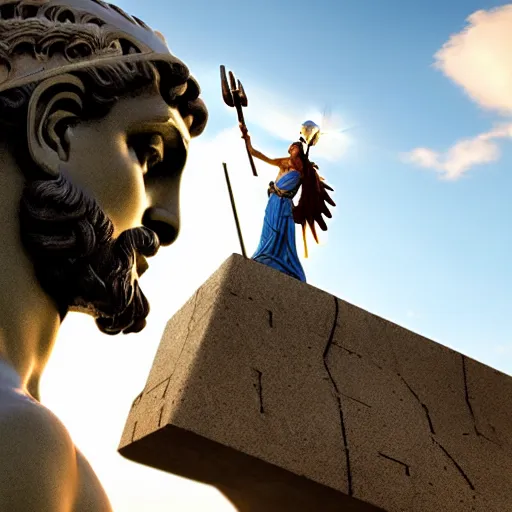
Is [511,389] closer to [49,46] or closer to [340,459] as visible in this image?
[340,459]

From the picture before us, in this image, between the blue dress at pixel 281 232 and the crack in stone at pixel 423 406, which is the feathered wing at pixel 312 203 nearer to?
the blue dress at pixel 281 232

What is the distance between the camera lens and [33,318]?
0.93 m

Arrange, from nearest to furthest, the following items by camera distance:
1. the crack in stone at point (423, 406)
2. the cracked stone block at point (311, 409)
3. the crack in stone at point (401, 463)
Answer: the cracked stone block at point (311, 409) → the crack in stone at point (401, 463) → the crack in stone at point (423, 406)

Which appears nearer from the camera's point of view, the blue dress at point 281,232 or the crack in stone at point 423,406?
the crack in stone at point 423,406

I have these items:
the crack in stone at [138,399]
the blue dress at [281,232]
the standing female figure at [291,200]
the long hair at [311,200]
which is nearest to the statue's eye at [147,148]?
the crack in stone at [138,399]

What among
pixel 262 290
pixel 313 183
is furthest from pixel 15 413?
pixel 313 183

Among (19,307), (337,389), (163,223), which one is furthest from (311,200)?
(19,307)

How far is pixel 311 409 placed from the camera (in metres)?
2.62

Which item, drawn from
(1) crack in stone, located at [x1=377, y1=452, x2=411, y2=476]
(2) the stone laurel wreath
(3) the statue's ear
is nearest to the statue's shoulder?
(3) the statue's ear

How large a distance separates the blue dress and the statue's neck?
2.76m

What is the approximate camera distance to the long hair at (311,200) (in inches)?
178

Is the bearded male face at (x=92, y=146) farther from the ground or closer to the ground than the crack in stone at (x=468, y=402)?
closer to the ground

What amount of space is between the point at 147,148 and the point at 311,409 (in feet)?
5.55

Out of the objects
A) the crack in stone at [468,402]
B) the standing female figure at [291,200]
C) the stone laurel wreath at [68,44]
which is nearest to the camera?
the stone laurel wreath at [68,44]
